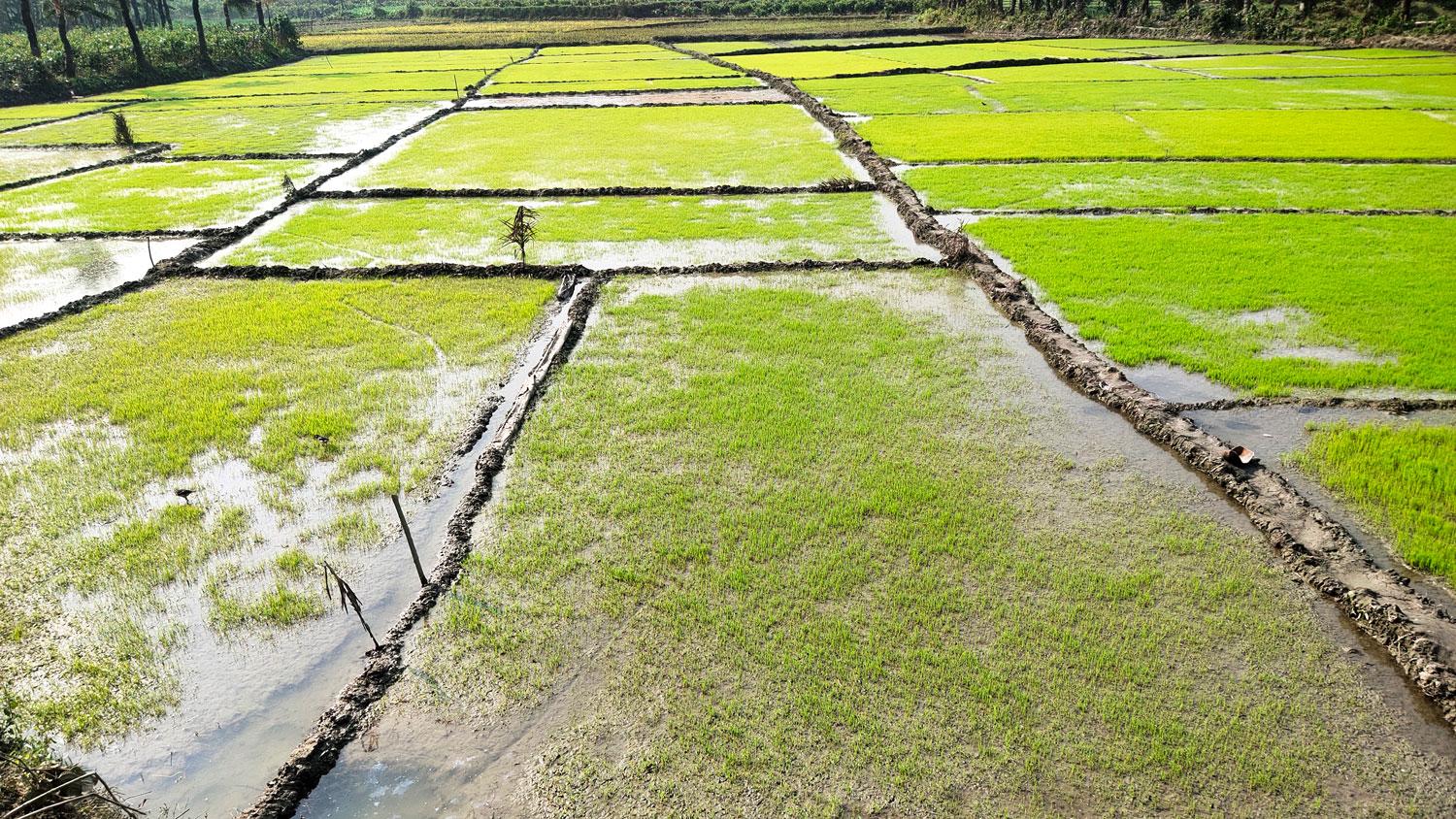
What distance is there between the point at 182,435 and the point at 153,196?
12.9 m

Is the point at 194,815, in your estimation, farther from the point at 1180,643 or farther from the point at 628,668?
the point at 1180,643

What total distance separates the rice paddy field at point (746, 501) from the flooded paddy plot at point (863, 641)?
0.10 ft

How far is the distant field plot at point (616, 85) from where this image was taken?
3147 centimetres

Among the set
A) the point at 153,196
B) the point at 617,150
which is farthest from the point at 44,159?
the point at 617,150

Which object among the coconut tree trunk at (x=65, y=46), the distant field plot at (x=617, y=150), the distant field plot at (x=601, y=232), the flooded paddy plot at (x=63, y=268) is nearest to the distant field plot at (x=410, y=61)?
the coconut tree trunk at (x=65, y=46)

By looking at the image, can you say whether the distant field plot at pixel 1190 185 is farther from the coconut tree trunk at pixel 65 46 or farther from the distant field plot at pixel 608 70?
the coconut tree trunk at pixel 65 46

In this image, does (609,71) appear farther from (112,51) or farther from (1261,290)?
(1261,290)

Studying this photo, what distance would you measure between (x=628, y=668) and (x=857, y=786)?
1565 millimetres

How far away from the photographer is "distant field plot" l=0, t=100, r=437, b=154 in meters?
22.3

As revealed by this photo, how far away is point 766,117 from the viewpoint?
24672 millimetres

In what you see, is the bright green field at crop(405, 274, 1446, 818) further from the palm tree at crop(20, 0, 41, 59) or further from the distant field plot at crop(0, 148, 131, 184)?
the palm tree at crop(20, 0, 41, 59)

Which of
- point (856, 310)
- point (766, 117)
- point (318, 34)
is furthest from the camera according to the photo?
point (318, 34)

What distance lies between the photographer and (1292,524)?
6.05 meters

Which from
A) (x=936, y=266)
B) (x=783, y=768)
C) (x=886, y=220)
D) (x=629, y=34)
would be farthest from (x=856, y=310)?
(x=629, y=34)
